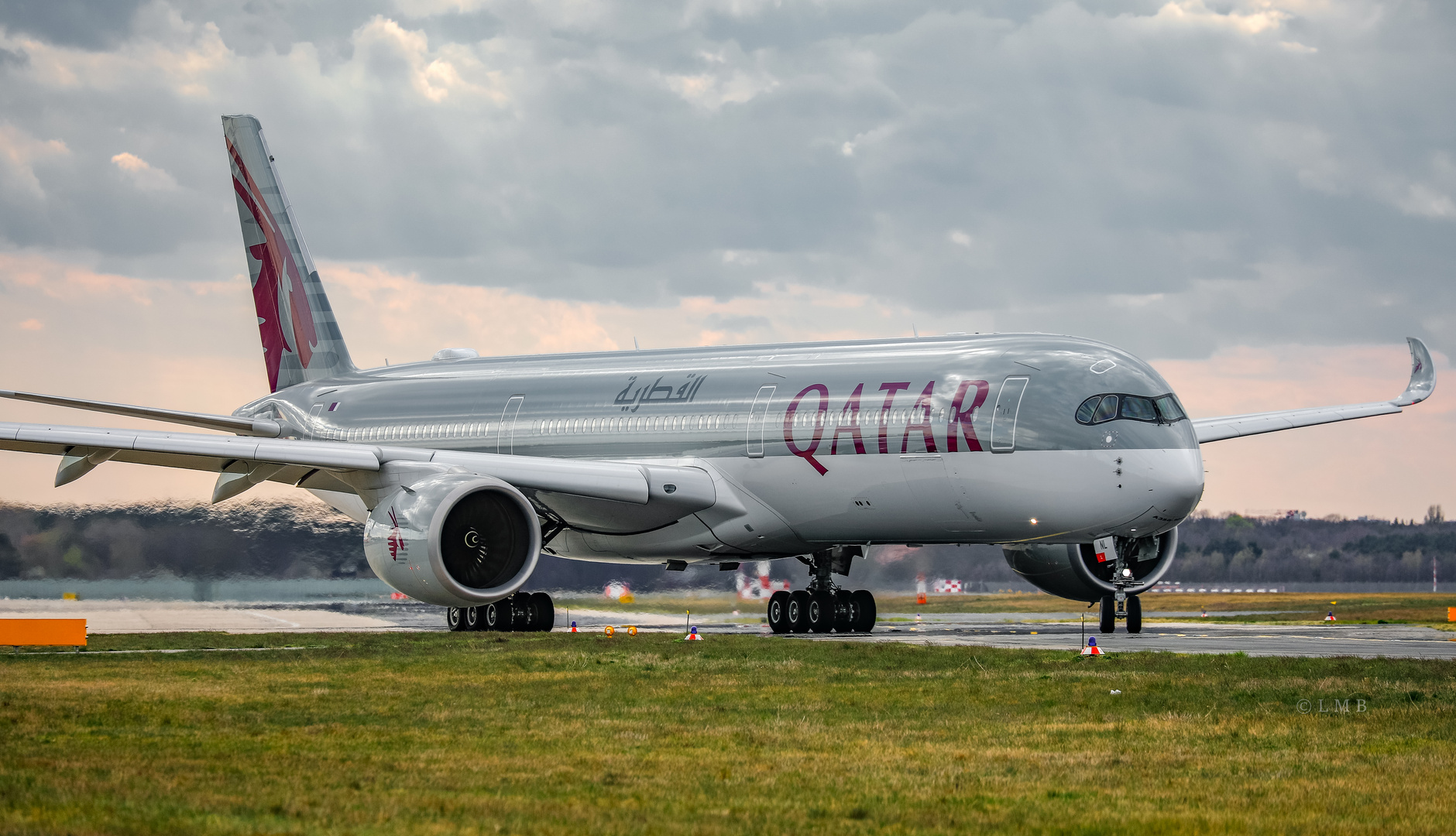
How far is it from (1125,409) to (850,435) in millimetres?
3638

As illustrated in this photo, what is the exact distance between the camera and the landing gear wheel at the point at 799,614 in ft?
80.2

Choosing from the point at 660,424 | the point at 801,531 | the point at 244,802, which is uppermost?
the point at 660,424

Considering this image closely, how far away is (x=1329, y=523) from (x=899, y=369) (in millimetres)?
28689

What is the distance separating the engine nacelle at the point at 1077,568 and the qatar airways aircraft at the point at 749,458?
5 centimetres

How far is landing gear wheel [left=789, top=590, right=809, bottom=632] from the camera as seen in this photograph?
80.2 ft

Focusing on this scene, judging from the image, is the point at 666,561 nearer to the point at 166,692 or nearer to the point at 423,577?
the point at 423,577

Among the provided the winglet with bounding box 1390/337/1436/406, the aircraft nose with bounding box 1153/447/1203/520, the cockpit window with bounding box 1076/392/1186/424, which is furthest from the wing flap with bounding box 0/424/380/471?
the winglet with bounding box 1390/337/1436/406

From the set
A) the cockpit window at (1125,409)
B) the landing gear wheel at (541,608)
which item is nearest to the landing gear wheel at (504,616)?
the landing gear wheel at (541,608)

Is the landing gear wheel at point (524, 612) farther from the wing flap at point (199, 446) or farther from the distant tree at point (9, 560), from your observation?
the distant tree at point (9, 560)

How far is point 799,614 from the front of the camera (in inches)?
963

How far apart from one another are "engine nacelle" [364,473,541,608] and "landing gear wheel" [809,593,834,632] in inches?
197

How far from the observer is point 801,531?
23250 millimetres

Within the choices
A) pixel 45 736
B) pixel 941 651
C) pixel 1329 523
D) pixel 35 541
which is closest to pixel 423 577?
pixel 941 651
